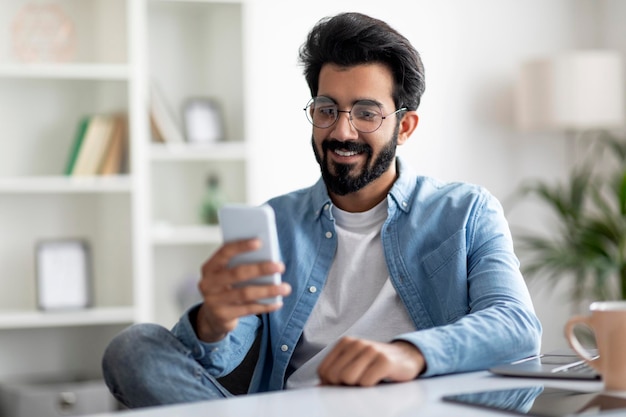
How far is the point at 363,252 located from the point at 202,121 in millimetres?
2055

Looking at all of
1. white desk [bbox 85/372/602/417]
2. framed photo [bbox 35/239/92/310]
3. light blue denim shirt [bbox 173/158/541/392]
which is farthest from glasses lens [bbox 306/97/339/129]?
framed photo [bbox 35/239/92/310]

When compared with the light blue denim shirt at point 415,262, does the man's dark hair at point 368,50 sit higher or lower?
higher

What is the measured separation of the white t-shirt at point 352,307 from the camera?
1.86m

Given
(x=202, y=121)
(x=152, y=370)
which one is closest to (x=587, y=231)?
(x=202, y=121)

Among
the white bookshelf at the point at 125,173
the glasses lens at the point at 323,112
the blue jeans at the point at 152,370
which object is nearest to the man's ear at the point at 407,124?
the glasses lens at the point at 323,112

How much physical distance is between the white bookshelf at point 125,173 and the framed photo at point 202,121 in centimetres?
5

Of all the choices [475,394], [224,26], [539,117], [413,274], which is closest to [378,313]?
[413,274]

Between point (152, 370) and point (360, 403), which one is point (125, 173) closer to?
point (152, 370)

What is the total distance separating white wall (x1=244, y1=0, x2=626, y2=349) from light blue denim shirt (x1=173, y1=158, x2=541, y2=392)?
2.08 meters

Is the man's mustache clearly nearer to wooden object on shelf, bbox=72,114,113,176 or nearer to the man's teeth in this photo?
the man's teeth

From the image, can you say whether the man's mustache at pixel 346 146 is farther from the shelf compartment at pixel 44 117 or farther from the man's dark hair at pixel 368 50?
the shelf compartment at pixel 44 117

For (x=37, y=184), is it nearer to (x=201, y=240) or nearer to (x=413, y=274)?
(x=201, y=240)

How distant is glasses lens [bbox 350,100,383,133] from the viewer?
6.34 ft

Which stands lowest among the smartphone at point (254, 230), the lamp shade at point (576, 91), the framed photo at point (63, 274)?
the framed photo at point (63, 274)
